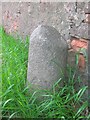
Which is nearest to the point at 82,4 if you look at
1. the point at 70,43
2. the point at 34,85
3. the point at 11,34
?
the point at 70,43

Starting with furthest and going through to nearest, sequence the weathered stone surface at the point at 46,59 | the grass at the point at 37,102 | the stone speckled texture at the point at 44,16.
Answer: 1. the stone speckled texture at the point at 44,16
2. the weathered stone surface at the point at 46,59
3. the grass at the point at 37,102

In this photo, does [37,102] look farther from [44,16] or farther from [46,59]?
[44,16]

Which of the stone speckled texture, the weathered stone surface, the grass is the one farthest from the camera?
the stone speckled texture

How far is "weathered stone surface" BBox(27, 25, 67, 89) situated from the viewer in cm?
306

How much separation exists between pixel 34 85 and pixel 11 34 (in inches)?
96.9

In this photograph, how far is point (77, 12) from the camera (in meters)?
3.29

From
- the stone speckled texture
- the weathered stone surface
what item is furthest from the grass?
the stone speckled texture

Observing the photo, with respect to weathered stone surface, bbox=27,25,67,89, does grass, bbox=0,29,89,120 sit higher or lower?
lower

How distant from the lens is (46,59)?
306cm

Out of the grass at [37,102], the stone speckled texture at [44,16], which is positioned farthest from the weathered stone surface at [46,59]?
the stone speckled texture at [44,16]

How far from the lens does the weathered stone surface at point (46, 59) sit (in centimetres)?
306

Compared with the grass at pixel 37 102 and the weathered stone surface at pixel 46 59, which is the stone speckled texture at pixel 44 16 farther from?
the grass at pixel 37 102

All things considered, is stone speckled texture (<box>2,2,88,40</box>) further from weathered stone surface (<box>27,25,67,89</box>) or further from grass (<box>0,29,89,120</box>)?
grass (<box>0,29,89,120</box>)

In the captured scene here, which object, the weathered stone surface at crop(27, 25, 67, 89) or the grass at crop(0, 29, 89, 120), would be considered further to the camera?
the weathered stone surface at crop(27, 25, 67, 89)
